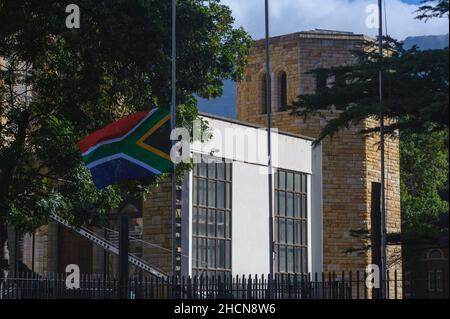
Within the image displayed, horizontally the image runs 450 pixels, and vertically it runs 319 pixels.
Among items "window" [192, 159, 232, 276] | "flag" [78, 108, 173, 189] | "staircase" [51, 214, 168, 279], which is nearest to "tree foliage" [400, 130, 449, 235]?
"window" [192, 159, 232, 276]

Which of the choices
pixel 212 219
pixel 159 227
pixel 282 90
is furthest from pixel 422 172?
pixel 159 227

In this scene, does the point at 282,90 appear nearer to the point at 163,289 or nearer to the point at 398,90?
the point at 398,90

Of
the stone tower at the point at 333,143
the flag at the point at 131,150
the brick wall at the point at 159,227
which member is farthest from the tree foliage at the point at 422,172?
the flag at the point at 131,150

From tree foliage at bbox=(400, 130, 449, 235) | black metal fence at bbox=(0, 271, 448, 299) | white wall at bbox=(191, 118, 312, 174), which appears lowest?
black metal fence at bbox=(0, 271, 448, 299)

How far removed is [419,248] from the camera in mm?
25453

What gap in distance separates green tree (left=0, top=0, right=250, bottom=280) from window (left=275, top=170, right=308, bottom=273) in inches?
396

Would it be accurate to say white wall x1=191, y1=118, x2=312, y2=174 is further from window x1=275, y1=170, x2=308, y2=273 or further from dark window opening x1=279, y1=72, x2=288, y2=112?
dark window opening x1=279, y1=72, x2=288, y2=112

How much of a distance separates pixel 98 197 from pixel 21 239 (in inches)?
557

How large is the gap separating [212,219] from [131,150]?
1267cm

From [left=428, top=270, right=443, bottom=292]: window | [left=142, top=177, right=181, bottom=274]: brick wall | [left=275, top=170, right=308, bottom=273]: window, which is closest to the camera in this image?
[left=428, top=270, right=443, bottom=292]: window

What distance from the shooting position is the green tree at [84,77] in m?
28.7

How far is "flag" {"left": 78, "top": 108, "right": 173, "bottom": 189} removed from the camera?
969 inches

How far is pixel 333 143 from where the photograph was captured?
4484cm
